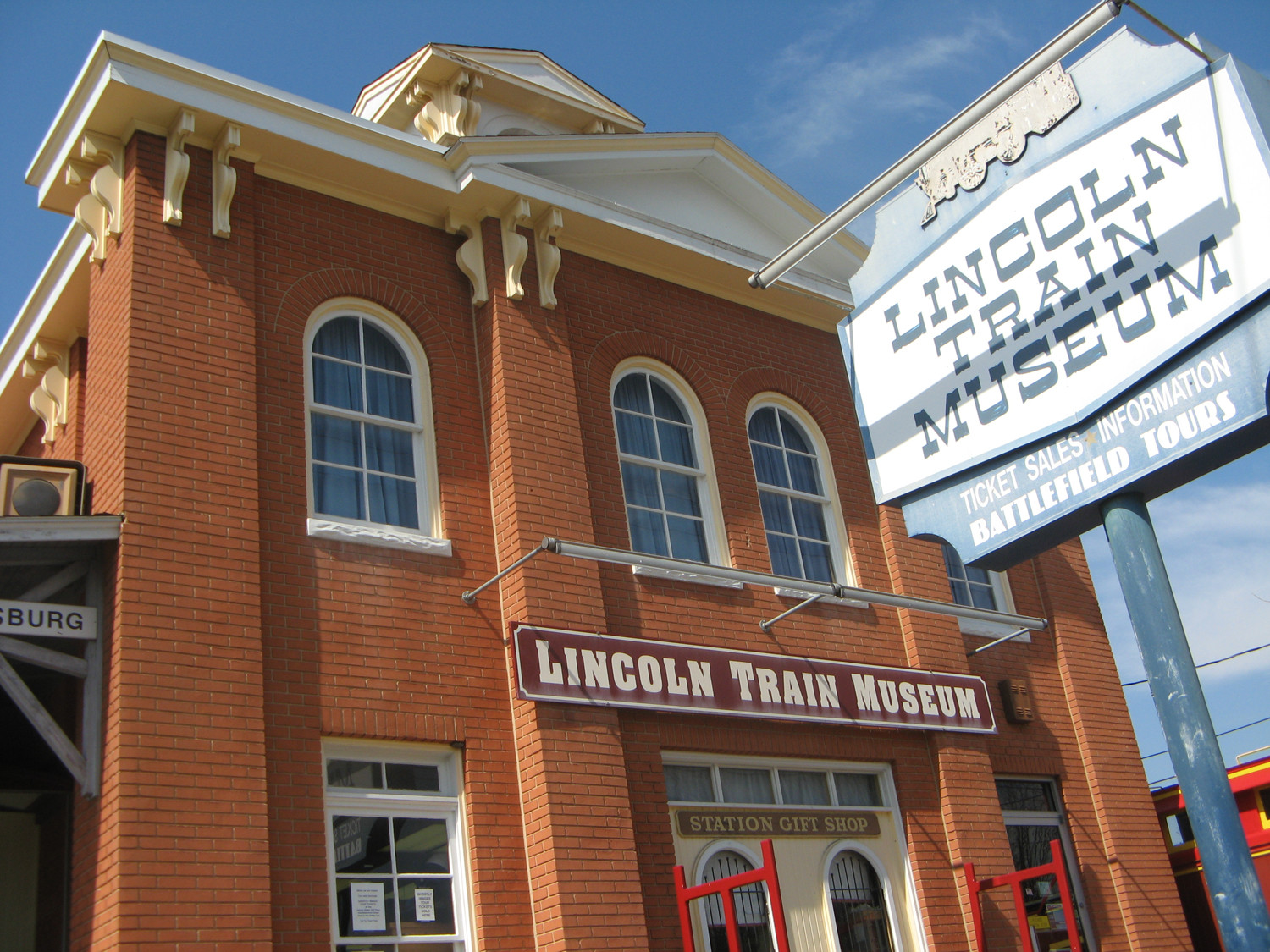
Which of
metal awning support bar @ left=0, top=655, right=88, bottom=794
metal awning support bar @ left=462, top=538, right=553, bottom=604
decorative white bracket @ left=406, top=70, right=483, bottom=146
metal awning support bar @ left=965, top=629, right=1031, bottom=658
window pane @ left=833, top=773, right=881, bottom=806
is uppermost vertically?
decorative white bracket @ left=406, top=70, right=483, bottom=146

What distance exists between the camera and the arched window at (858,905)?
424 inches

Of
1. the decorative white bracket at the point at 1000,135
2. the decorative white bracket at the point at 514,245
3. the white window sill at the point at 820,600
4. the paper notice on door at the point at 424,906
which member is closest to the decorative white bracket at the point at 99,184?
the decorative white bracket at the point at 514,245

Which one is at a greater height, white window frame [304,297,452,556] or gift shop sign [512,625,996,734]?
white window frame [304,297,452,556]

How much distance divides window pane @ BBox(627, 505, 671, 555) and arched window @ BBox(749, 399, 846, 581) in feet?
4.06

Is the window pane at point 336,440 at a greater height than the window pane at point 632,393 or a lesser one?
lesser

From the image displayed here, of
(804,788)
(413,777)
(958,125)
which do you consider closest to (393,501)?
(413,777)

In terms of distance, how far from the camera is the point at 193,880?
25.1ft

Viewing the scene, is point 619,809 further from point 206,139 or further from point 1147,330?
point 206,139

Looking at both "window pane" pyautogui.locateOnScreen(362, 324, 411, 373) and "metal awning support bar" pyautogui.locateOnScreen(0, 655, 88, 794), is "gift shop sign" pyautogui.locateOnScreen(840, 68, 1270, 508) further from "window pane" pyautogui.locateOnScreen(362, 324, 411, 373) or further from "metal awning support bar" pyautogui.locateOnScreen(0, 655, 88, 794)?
"metal awning support bar" pyautogui.locateOnScreen(0, 655, 88, 794)

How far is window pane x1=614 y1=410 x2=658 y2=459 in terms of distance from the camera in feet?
38.7

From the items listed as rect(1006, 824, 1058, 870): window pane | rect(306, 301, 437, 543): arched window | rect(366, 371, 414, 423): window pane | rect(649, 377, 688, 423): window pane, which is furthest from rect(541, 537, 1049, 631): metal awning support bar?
rect(1006, 824, 1058, 870): window pane

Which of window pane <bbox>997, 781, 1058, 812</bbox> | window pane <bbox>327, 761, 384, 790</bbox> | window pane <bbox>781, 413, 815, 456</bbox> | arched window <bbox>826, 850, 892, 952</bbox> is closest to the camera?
window pane <bbox>327, 761, 384, 790</bbox>

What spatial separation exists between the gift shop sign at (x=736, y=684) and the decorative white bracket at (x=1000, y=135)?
4.23m

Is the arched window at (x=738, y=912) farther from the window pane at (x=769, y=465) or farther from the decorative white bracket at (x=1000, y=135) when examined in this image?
the decorative white bracket at (x=1000, y=135)
